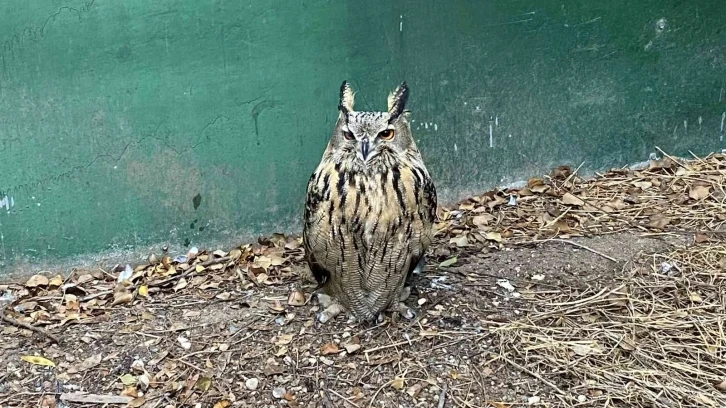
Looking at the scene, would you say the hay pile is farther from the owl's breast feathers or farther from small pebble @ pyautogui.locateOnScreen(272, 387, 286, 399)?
small pebble @ pyautogui.locateOnScreen(272, 387, 286, 399)

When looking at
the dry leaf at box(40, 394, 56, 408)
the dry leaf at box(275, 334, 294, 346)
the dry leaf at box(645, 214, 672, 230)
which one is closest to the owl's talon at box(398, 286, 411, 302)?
the dry leaf at box(275, 334, 294, 346)

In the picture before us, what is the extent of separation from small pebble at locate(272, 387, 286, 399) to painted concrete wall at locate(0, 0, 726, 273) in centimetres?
123

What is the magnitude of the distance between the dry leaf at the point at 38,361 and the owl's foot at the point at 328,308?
3.86 ft

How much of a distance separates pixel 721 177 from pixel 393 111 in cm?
243

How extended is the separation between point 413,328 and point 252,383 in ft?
2.49

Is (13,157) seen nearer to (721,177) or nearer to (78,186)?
(78,186)

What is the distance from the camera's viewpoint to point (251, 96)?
3.90 m

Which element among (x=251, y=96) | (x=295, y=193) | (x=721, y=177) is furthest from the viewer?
(x=721, y=177)

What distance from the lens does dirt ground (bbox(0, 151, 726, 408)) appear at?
3.08 metres

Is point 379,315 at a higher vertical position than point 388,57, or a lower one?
lower

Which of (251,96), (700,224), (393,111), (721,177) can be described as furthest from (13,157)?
(721,177)

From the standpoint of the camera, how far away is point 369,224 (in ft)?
10.3

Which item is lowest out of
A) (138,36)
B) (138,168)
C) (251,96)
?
(138,168)

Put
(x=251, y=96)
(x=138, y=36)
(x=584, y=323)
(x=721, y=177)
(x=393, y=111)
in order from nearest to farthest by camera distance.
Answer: (x=393, y=111), (x=584, y=323), (x=138, y=36), (x=251, y=96), (x=721, y=177)
